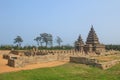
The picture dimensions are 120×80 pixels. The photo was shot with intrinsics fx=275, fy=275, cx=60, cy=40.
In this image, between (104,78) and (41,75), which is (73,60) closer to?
(104,78)

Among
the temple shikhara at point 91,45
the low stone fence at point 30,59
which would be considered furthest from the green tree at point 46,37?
the low stone fence at point 30,59

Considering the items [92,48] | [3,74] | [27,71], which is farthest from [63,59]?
[92,48]

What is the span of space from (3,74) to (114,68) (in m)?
15.9

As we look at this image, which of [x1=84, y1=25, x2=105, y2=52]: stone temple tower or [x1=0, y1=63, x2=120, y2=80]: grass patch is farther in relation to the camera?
[x1=84, y1=25, x2=105, y2=52]: stone temple tower

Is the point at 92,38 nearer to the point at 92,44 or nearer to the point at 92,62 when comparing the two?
the point at 92,44

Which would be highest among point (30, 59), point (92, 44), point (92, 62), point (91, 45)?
point (92, 44)

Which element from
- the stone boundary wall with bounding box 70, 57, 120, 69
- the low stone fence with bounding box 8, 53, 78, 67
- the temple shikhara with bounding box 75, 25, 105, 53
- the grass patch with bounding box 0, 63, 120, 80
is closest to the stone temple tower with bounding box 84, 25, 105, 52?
the temple shikhara with bounding box 75, 25, 105, 53

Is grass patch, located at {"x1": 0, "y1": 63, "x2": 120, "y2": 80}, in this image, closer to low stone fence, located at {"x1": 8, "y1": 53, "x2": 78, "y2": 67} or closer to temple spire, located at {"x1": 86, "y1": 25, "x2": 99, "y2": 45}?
low stone fence, located at {"x1": 8, "y1": 53, "x2": 78, "y2": 67}

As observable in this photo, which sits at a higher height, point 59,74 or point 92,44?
point 92,44

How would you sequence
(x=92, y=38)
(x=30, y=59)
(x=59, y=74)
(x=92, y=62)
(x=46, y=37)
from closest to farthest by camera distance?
(x=59, y=74) → (x=30, y=59) → (x=92, y=62) → (x=92, y=38) → (x=46, y=37)

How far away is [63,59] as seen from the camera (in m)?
38.0

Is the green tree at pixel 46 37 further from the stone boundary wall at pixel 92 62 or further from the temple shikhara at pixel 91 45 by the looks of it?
the stone boundary wall at pixel 92 62

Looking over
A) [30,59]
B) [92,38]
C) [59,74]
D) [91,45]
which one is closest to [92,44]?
[91,45]

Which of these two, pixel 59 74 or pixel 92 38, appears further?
pixel 92 38
